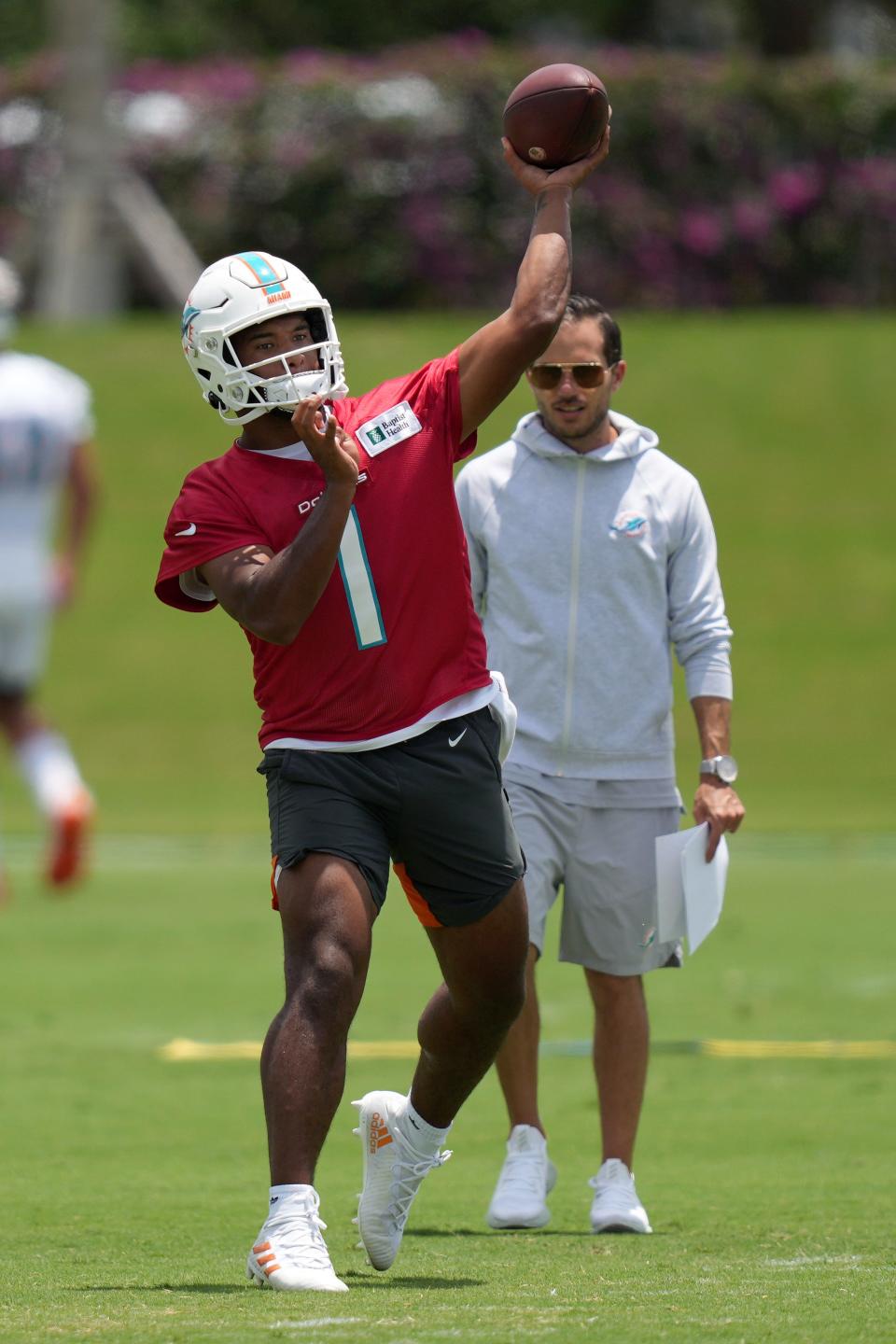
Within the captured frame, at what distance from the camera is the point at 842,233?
2595 cm

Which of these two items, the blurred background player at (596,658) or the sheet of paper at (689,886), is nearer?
the sheet of paper at (689,886)

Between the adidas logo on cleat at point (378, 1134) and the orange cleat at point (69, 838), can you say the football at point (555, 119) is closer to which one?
the adidas logo on cleat at point (378, 1134)

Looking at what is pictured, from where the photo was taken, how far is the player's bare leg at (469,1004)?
526 centimetres

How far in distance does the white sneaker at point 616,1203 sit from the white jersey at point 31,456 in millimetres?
7646

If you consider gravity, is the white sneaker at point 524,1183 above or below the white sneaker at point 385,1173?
below

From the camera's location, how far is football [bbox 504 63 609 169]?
5406 mm

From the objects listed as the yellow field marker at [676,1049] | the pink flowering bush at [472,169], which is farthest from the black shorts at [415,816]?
the pink flowering bush at [472,169]

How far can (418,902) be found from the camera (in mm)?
5273

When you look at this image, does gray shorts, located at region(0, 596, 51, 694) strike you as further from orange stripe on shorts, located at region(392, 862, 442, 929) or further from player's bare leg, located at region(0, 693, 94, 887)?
orange stripe on shorts, located at region(392, 862, 442, 929)

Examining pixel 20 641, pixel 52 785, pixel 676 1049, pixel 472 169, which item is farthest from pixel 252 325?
pixel 472 169

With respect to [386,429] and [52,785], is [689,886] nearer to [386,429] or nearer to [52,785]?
[386,429]

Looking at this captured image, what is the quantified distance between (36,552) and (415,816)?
29.0 feet

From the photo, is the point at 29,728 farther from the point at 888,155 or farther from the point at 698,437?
the point at 888,155

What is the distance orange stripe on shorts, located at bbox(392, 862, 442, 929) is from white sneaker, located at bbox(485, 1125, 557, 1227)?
42.3 inches
